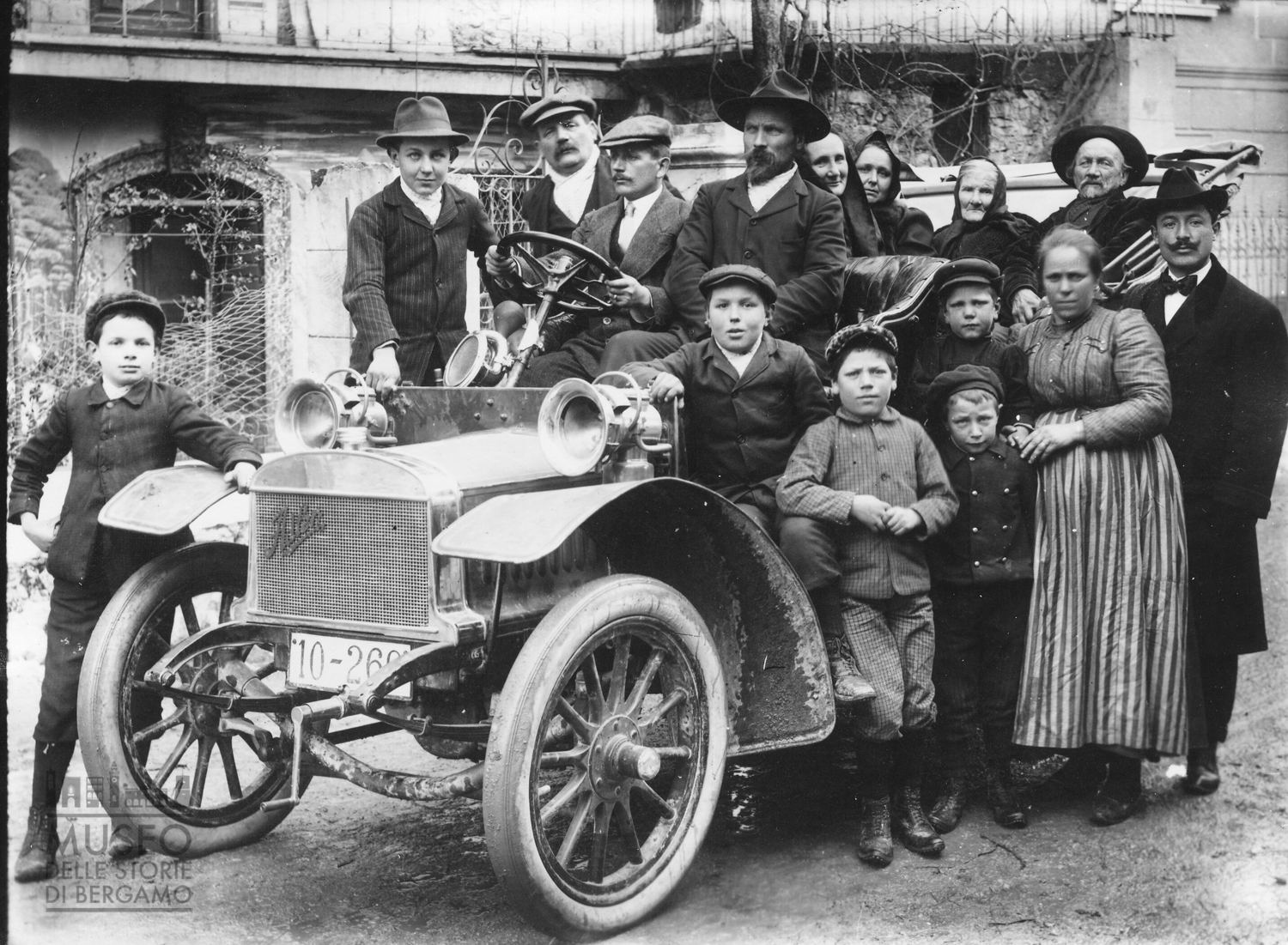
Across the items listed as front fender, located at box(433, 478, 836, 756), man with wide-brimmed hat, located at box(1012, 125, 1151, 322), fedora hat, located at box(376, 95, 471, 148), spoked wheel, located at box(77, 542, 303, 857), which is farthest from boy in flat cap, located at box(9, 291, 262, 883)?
man with wide-brimmed hat, located at box(1012, 125, 1151, 322)

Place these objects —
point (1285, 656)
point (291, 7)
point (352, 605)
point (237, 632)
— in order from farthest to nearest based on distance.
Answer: point (291, 7) → point (1285, 656) → point (237, 632) → point (352, 605)

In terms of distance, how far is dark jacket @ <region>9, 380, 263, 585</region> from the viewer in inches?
169

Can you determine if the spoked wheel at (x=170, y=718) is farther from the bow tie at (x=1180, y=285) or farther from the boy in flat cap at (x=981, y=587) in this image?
the bow tie at (x=1180, y=285)

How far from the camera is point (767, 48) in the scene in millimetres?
12016

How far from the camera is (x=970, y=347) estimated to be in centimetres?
482

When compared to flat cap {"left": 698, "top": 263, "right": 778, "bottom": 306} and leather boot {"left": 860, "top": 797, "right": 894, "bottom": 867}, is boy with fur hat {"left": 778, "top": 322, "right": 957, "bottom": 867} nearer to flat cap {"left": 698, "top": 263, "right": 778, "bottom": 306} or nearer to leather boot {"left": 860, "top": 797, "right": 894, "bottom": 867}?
leather boot {"left": 860, "top": 797, "right": 894, "bottom": 867}

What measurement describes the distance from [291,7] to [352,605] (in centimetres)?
905

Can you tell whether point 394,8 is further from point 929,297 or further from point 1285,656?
point 1285,656

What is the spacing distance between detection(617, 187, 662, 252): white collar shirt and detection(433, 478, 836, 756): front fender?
1775 millimetres

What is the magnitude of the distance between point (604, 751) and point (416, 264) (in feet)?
9.48

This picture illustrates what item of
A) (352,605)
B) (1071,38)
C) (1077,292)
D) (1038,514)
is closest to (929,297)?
(1077,292)

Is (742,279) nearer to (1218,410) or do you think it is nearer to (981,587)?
(981,587)

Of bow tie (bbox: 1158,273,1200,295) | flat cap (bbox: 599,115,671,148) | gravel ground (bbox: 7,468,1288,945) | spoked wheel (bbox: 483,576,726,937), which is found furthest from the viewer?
flat cap (bbox: 599,115,671,148)

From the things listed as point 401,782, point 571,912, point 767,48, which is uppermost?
point 767,48
